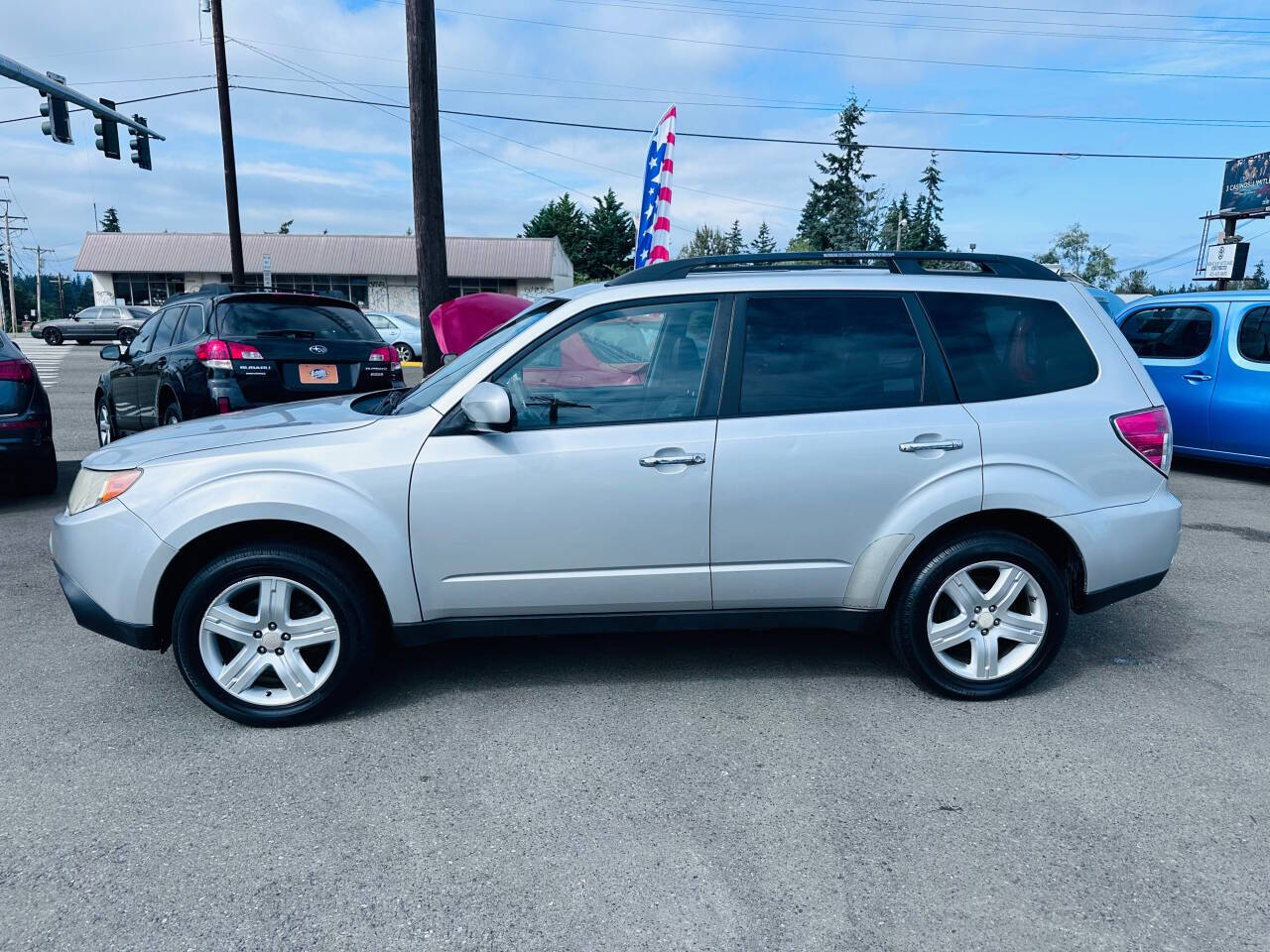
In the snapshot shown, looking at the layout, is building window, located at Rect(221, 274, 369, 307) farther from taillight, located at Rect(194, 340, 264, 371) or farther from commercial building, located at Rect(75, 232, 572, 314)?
taillight, located at Rect(194, 340, 264, 371)

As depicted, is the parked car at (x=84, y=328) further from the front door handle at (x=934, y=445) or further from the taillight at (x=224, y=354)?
the front door handle at (x=934, y=445)

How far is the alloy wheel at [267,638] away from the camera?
3688 mm

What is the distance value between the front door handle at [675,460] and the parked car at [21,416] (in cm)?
582

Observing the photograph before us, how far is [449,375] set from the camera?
4.16 m

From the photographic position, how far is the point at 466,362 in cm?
423

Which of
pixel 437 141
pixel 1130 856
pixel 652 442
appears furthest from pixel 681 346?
pixel 437 141

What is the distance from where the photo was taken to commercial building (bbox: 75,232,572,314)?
2087 inches

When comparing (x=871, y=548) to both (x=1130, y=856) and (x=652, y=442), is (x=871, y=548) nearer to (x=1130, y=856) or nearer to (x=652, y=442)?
(x=652, y=442)

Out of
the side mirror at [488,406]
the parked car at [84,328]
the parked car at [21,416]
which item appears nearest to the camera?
the side mirror at [488,406]

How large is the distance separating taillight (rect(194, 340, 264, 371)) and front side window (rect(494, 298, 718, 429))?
4.84 metres

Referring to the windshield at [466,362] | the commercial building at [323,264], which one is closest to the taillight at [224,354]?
the windshield at [466,362]

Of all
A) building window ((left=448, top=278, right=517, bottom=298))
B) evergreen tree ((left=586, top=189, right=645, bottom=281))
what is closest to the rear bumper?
building window ((left=448, top=278, right=517, bottom=298))

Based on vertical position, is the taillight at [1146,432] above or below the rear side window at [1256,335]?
below

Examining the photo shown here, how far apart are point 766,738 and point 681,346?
1.61 metres
